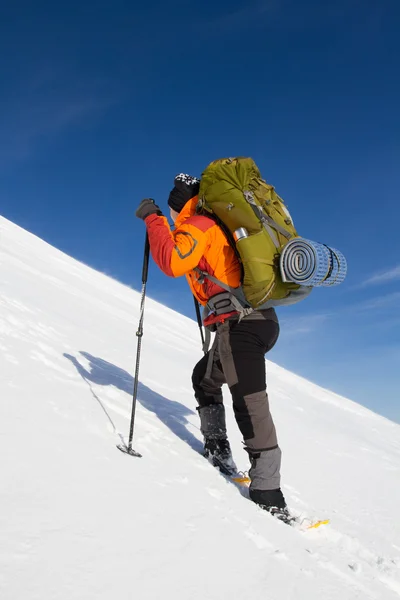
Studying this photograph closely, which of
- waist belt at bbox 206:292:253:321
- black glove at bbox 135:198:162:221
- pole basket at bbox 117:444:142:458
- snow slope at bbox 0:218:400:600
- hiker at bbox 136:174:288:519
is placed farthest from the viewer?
black glove at bbox 135:198:162:221

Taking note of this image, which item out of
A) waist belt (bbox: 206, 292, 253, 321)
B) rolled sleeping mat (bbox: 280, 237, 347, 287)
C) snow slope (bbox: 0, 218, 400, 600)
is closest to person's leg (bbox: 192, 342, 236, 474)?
snow slope (bbox: 0, 218, 400, 600)

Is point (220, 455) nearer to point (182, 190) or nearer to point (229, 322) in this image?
point (229, 322)

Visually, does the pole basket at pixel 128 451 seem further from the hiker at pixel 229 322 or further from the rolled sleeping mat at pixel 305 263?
the rolled sleeping mat at pixel 305 263

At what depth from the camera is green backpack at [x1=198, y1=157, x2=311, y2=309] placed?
366 cm

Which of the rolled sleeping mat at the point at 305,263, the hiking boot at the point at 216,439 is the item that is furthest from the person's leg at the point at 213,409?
the rolled sleeping mat at the point at 305,263

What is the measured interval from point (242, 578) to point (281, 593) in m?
0.21

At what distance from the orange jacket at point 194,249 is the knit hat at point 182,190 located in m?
0.32

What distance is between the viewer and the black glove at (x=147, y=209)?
4.12m

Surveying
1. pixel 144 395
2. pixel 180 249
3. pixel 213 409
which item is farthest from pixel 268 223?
pixel 144 395

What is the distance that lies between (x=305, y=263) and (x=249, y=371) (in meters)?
1.01

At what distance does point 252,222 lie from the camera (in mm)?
3688

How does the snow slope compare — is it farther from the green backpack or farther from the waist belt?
the green backpack

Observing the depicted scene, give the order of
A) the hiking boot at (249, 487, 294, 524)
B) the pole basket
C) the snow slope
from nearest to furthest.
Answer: the snow slope, the pole basket, the hiking boot at (249, 487, 294, 524)

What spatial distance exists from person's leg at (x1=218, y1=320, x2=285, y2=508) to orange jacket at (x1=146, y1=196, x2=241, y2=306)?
0.45 meters
